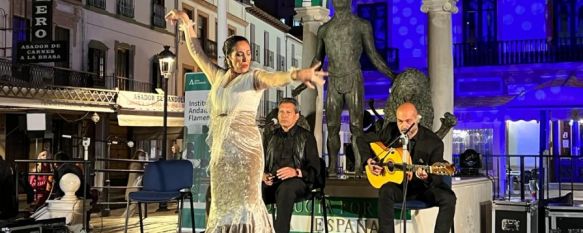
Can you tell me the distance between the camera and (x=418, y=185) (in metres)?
5.27

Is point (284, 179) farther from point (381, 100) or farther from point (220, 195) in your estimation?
point (381, 100)

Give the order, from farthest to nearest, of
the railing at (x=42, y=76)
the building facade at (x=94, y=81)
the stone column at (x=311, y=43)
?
the railing at (x=42, y=76)
the building facade at (x=94, y=81)
the stone column at (x=311, y=43)

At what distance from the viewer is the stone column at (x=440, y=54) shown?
7523 mm

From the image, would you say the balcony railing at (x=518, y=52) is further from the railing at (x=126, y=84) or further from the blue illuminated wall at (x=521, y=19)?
the railing at (x=126, y=84)

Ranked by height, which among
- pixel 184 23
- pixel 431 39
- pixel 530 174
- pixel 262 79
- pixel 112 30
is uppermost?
pixel 112 30

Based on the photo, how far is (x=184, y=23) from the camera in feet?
11.3

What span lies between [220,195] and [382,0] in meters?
15.1

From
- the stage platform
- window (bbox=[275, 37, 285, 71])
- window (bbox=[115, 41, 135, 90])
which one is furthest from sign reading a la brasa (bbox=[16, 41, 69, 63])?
window (bbox=[275, 37, 285, 71])

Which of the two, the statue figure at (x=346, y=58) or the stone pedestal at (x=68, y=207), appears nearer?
the statue figure at (x=346, y=58)

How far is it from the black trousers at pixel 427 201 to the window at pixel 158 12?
18994 millimetres

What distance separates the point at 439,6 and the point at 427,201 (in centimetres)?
299

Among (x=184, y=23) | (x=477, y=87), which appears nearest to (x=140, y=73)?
(x=477, y=87)

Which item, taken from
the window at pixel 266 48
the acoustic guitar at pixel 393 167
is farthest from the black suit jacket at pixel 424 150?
the window at pixel 266 48

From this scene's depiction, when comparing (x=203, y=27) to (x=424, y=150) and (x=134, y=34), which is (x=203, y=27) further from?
(x=424, y=150)
